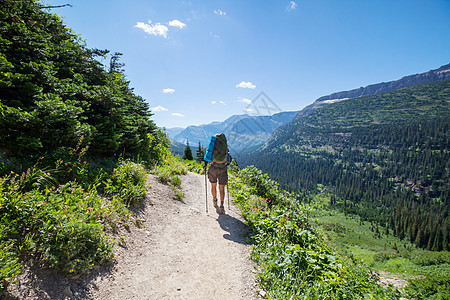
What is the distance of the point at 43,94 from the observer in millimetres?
5207

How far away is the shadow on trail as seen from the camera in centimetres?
568

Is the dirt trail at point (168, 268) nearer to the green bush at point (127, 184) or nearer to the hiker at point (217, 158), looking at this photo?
the green bush at point (127, 184)

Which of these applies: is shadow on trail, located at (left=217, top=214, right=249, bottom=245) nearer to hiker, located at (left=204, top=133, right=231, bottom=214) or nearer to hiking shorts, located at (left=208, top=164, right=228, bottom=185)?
hiker, located at (left=204, top=133, right=231, bottom=214)

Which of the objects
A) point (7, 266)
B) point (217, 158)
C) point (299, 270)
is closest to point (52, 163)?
point (7, 266)

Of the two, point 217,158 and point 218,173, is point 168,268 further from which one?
point 217,158

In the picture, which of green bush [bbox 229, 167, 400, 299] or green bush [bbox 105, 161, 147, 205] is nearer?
green bush [bbox 229, 167, 400, 299]

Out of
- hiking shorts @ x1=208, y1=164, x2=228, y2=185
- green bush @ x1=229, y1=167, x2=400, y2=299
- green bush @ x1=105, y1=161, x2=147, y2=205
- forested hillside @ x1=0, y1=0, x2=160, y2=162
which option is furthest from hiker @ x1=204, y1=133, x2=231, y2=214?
forested hillside @ x1=0, y1=0, x2=160, y2=162

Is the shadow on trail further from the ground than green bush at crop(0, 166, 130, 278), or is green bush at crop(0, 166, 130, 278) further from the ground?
green bush at crop(0, 166, 130, 278)

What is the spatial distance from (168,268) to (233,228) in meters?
2.63

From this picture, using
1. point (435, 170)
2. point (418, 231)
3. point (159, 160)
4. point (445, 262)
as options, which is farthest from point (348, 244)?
point (435, 170)

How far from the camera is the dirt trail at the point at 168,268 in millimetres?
3025

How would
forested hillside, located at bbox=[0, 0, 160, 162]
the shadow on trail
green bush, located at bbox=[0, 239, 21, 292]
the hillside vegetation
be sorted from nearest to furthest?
green bush, located at bbox=[0, 239, 21, 292] → the hillside vegetation → forested hillside, located at bbox=[0, 0, 160, 162] → the shadow on trail

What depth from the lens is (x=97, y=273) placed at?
11.4 feet

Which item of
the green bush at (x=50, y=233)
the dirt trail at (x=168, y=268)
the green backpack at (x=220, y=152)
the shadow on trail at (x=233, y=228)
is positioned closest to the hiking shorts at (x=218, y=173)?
the green backpack at (x=220, y=152)
